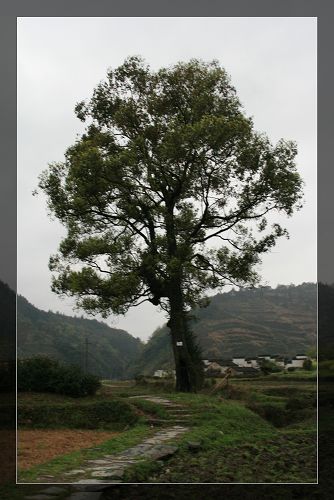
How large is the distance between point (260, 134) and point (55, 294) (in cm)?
332

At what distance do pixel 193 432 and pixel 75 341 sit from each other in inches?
76.8

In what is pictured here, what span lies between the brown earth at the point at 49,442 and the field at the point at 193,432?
12 millimetres

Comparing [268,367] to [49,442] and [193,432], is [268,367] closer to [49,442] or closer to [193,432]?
[193,432]

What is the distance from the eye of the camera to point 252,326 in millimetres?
8750

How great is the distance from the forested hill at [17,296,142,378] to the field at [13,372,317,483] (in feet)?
1.05

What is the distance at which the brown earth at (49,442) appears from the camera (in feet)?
23.1

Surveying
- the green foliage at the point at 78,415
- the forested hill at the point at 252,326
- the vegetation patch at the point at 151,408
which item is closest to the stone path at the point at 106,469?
the vegetation patch at the point at 151,408

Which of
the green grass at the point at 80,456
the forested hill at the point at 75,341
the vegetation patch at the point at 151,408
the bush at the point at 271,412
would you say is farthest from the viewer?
the forested hill at the point at 75,341

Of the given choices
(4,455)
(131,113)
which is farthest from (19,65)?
(4,455)

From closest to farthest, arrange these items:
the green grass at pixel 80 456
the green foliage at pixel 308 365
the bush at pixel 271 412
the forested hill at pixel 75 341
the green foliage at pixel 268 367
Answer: the green grass at pixel 80 456
the bush at pixel 271 412
the forested hill at pixel 75 341
the green foliage at pixel 268 367
the green foliage at pixel 308 365

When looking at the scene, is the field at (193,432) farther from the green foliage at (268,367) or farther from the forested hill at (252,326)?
the forested hill at (252,326)

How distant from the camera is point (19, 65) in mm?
7773

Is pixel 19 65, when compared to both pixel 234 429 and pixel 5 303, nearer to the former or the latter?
pixel 5 303

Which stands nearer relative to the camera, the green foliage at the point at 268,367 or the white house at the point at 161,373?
the white house at the point at 161,373
